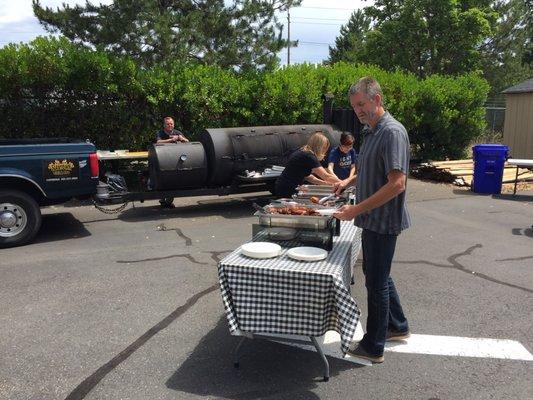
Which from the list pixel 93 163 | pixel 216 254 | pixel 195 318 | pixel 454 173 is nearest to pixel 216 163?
pixel 93 163

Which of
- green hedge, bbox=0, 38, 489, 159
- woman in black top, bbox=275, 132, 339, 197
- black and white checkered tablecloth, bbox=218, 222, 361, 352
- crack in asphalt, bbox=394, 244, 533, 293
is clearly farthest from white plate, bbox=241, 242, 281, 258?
green hedge, bbox=0, 38, 489, 159

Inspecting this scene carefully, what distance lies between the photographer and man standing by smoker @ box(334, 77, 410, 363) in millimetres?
3293

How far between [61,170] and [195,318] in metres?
3.89

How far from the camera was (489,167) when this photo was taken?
11.6 metres

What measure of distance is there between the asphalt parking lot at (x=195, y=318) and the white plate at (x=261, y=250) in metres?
0.89

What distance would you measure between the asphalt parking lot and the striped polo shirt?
1.12 metres

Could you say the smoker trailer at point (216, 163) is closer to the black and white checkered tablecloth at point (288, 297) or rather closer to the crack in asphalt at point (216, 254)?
the crack in asphalt at point (216, 254)

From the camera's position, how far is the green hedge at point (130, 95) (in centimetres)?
1020

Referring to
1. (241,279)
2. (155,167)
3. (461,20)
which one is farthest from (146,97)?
(461,20)

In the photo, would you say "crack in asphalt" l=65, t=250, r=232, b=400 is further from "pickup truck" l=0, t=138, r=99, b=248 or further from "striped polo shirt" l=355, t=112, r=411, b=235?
"pickup truck" l=0, t=138, r=99, b=248

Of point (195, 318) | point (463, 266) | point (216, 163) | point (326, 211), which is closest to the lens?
point (326, 211)

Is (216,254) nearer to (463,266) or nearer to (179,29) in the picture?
(463,266)

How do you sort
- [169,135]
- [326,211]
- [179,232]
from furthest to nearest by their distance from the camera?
[169,135] → [179,232] → [326,211]

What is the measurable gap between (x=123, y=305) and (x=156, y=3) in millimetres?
13841
